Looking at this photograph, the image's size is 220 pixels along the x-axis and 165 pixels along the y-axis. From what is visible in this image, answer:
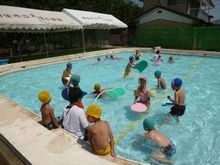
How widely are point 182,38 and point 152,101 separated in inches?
711

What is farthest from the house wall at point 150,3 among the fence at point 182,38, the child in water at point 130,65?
the child in water at point 130,65

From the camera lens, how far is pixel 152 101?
9.23m

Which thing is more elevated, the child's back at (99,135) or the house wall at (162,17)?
the house wall at (162,17)

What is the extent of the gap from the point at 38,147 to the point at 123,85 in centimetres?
808

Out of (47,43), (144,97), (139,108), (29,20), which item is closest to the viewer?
(139,108)

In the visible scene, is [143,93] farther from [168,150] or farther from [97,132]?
[97,132]

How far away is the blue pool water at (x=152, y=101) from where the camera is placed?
19.2ft

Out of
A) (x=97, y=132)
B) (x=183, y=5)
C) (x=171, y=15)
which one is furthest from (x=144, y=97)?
(x=183, y=5)

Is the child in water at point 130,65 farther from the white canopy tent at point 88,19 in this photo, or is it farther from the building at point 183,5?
the building at point 183,5

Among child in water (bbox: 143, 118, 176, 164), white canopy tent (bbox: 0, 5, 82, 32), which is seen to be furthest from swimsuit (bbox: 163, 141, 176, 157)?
white canopy tent (bbox: 0, 5, 82, 32)

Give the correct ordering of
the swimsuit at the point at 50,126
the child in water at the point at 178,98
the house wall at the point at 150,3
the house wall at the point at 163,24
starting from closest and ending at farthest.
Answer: the swimsuit at the point at 50,126
the child in water at the point at 178,98
the house wall at the point at 163,24
the house wall at the point at 150,3

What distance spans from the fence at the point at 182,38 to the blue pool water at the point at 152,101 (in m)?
5.47

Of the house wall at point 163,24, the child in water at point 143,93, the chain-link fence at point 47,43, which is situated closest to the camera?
the child in water at point 143,93

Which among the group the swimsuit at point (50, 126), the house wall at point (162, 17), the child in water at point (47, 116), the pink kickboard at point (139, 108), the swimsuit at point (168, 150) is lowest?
the swimsuit at point (168, 150)
